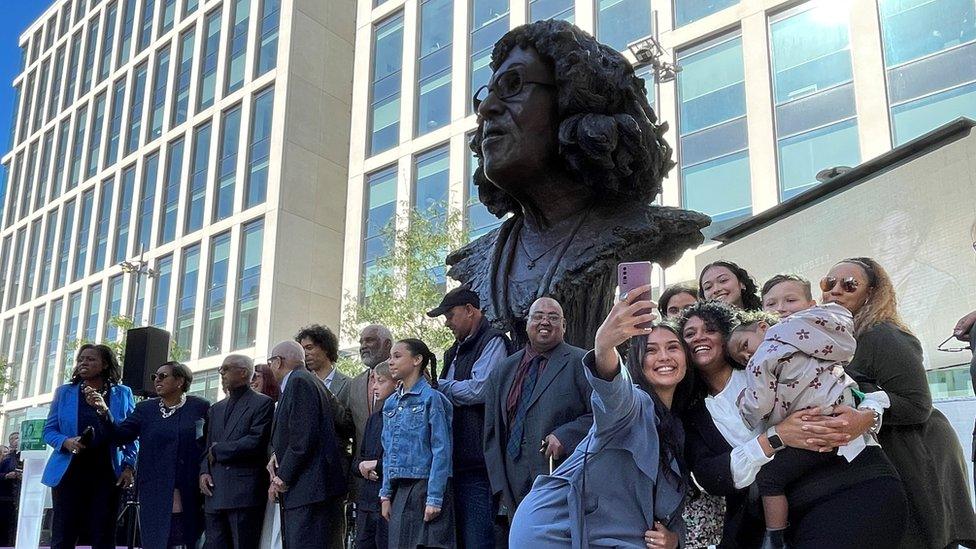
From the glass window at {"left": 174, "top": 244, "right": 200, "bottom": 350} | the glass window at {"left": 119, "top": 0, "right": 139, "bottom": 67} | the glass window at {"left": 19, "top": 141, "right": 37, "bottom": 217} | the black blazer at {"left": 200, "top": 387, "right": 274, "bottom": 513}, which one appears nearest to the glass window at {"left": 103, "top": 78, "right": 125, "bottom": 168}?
the glass window at {"left": 119, "top": 0, "right": 139, "bottom": 67}

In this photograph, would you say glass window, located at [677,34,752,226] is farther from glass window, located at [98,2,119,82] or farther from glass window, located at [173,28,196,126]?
glass window, located at [98,2,119,82]

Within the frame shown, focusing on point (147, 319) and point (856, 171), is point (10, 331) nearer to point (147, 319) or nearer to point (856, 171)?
point (147, 319)

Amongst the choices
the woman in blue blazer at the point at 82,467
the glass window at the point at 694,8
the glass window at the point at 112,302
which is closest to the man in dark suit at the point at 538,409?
the woman in blue blazer at the point at 82,467

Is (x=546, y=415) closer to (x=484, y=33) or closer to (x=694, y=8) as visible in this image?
(x=694, y=8)

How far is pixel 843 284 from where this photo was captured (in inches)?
154

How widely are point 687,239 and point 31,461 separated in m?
7.73

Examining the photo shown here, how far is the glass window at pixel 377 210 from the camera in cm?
2922

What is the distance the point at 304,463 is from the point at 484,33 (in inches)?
928

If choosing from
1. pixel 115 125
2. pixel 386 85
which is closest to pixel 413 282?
pixel 386 85

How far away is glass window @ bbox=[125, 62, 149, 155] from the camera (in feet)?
140

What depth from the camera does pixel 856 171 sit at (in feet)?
37.7

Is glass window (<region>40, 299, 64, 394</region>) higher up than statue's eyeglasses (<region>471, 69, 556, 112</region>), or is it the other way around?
glass window (<region>40, 299, 64, 394</region>)

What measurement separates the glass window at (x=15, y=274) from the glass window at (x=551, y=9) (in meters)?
36.6

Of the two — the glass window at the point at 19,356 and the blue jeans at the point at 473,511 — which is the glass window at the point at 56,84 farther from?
the blue jeans at the point at 473,511
